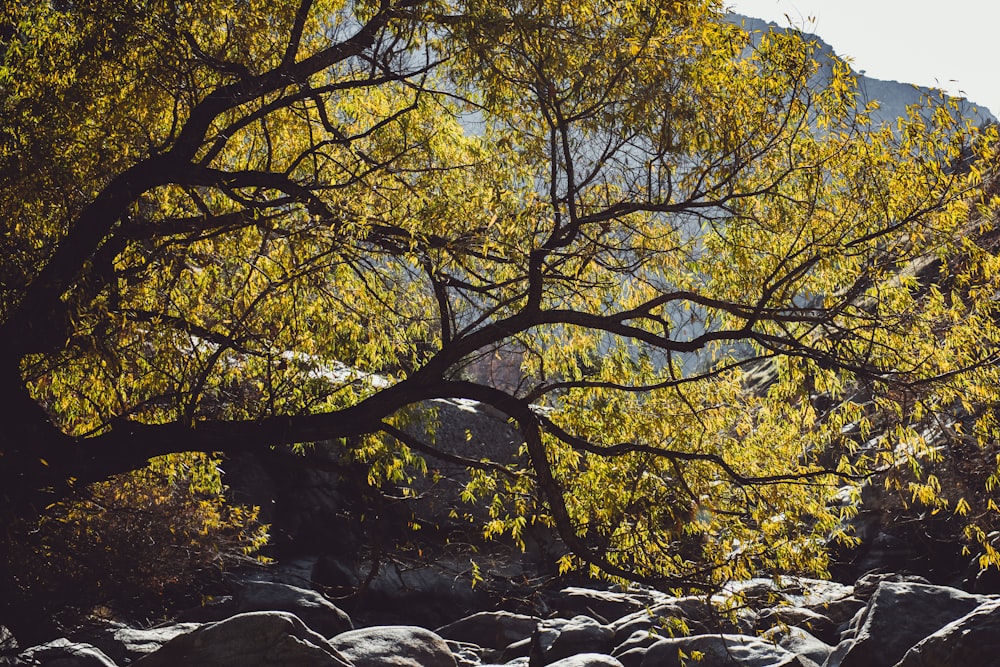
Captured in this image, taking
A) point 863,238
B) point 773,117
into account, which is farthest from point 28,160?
point 863,238

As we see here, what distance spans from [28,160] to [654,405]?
5054 millimetres

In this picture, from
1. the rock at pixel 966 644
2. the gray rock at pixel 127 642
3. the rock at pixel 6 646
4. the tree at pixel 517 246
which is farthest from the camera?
the gray rock at pixel 127 642

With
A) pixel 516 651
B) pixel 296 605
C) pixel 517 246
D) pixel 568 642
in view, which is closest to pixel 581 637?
pixel 568 642

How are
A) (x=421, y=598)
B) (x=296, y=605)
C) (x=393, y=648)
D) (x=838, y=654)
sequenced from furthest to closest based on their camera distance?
(x=421, y=598) → (x=296, y=605) → (x=838, y=654) → (x=393, y=648)

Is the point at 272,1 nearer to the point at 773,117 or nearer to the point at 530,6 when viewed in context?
the point at 530,6

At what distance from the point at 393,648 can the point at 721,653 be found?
3928 mm

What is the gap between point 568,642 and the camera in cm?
1189

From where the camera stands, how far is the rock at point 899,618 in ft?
30.5

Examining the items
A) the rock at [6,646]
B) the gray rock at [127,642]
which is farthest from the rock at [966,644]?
the rock at [6,646]

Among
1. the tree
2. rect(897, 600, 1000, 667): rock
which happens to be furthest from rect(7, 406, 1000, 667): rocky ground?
the tree

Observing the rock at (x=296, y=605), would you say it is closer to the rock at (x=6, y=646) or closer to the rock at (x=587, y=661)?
the rock at (x=6, y=646)

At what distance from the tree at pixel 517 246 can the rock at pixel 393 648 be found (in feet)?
6.57

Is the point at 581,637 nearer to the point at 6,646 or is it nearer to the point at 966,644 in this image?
the point at 966,644

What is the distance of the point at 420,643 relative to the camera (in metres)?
9.09
